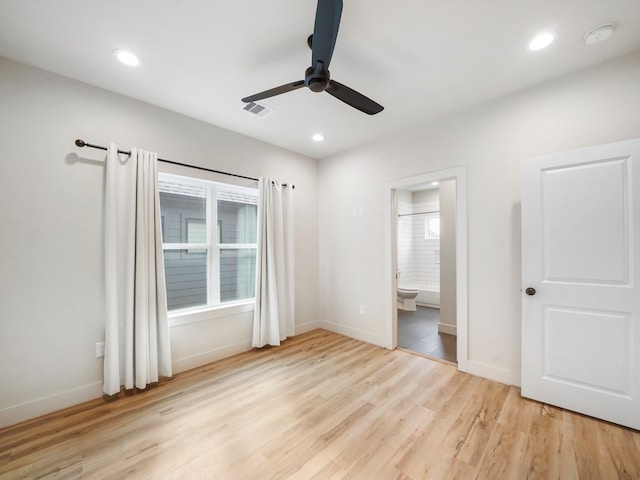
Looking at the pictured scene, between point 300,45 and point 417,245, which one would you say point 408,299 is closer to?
point 417,245

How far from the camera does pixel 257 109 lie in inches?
107

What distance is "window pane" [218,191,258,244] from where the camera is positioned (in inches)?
129

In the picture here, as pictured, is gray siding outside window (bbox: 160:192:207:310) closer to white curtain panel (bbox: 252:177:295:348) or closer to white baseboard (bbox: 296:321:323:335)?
white curtain panel (bbox: 252:177:295:348)

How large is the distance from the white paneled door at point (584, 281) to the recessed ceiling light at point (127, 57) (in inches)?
127

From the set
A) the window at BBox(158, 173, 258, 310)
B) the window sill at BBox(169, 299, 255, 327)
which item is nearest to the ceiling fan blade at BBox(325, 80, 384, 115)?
the window at BBox(158, 173, 258, 310)

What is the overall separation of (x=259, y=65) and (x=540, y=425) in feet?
11.1

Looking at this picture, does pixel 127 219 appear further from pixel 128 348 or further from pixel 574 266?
pixel 574 266

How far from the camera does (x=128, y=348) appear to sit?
2354 mm

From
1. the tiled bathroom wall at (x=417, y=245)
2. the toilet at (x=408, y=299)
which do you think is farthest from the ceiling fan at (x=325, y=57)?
the tiled bathroom wall at (x=417, y=245)

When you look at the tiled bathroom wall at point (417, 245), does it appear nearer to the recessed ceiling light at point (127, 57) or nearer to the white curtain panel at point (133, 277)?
the white curtain panel at point (133, 277)

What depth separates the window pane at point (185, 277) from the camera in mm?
2869

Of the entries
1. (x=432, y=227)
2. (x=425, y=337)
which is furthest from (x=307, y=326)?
(x=432, y=227)

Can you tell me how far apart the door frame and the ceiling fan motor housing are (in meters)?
1.84

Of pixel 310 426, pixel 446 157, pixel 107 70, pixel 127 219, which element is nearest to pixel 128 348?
pixel 127 219
